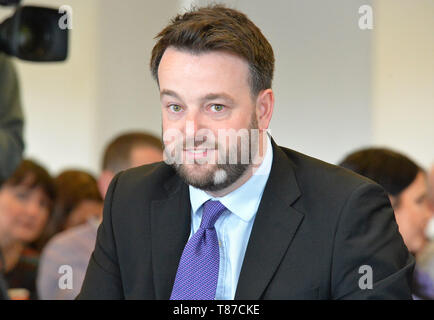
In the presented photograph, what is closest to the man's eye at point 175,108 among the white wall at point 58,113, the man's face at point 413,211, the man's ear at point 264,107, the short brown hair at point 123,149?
the man's ear at point 264,107

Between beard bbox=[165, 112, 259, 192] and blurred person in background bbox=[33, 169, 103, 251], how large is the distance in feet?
7.26

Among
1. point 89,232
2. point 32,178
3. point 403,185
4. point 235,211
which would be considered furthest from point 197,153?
point 32,178

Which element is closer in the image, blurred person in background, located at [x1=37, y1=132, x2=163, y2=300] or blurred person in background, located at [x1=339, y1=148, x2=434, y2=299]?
blurred person in background, located at [x1=339, y1=148, x2=434, y2=299]

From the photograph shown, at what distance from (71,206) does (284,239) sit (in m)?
2.31

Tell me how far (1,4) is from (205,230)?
683 mm

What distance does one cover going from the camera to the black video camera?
5.33ft

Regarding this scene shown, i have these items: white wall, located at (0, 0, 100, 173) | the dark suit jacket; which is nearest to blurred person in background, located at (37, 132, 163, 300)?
the dark suit jacket

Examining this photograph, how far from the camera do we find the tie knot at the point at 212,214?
4.43 ft

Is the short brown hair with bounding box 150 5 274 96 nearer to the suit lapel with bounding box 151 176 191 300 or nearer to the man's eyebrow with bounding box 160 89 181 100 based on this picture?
the man's eyebrow with bounding box 160 89 181 100

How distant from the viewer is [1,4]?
1597mm
